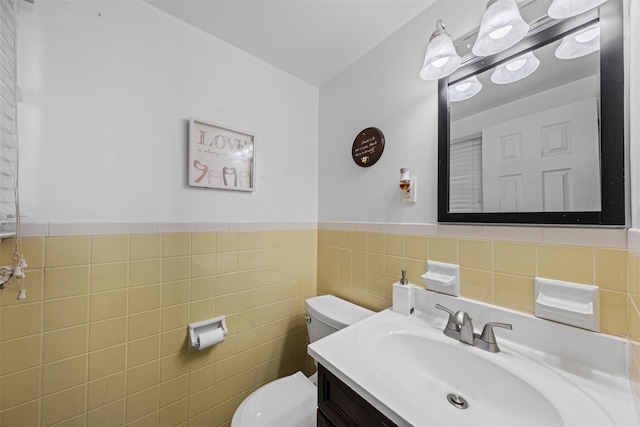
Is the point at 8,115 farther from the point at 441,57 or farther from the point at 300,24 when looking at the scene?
the point at 441,57

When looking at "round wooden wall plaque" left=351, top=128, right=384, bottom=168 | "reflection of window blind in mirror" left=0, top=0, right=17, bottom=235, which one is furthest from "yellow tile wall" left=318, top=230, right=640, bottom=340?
"reflection of window blind in mirror" left=0, top=0, right=17, bottom=235

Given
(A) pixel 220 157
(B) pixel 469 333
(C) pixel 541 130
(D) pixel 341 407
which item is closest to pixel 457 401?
(B) pixel 469 333

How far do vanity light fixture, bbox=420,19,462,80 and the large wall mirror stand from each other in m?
0.10

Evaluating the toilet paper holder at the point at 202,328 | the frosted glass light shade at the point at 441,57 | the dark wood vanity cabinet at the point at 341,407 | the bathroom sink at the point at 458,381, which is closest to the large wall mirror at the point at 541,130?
the frosted glass light shade at the point at 441,57

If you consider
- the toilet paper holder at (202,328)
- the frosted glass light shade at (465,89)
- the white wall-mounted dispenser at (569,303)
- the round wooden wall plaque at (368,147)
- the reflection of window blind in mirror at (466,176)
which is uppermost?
the frosted glass light shade at (465,89)

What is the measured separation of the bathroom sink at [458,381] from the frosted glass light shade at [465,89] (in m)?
0.89

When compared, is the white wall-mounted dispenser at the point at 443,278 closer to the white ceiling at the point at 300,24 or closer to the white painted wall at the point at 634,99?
the white painted wall at the point at 634,99

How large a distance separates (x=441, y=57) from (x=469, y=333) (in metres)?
1.01

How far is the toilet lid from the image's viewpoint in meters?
0.94

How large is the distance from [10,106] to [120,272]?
0.65 metres

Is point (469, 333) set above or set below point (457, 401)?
above

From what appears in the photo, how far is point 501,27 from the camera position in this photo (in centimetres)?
73

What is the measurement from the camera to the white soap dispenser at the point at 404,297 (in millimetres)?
1008

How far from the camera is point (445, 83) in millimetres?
995
